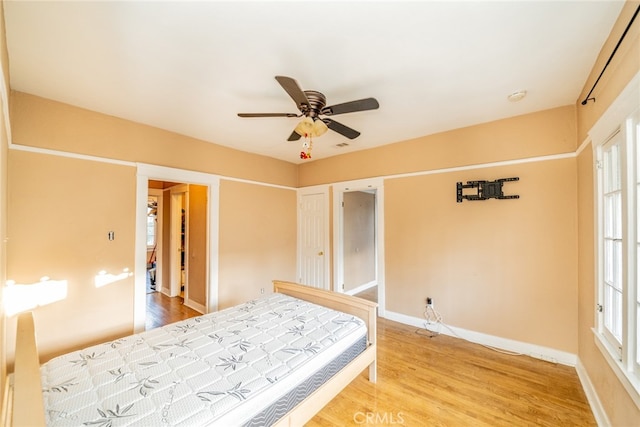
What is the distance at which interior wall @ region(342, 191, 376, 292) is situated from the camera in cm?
504

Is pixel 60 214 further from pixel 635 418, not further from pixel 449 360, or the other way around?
pixel 635 418

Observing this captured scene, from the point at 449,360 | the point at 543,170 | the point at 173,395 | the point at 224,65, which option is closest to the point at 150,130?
the point at 224,65

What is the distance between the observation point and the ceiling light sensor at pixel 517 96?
2.33 m

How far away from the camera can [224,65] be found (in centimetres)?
193

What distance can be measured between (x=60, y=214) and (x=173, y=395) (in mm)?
2356

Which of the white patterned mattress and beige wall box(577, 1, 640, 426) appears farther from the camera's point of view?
beige wall box(577, 1, 640, 426)

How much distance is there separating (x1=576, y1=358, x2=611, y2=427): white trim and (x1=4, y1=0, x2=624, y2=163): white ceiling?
2.56 metres

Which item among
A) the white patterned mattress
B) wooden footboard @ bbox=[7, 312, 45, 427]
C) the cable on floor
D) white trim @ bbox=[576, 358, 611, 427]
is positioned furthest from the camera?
the cable on floor

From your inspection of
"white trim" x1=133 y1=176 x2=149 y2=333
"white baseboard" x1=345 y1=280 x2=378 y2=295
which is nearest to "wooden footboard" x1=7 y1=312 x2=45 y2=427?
"white trim" x1=133 y1=176 x2=149 y2=333

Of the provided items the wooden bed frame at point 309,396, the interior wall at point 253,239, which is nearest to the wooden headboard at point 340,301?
the wooden bed frame at point 309,396

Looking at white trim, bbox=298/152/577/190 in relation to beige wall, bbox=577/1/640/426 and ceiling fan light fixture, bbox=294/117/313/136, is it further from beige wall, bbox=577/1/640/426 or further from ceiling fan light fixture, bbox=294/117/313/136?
ceiling fan light fixture, bbox=294/117/313/136

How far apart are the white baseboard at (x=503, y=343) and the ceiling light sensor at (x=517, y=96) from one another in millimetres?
2611

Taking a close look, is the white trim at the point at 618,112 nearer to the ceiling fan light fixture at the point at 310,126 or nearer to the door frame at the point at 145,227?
the ceiling fan light fixture at the point at 310,126

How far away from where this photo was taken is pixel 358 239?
545 centimetres
